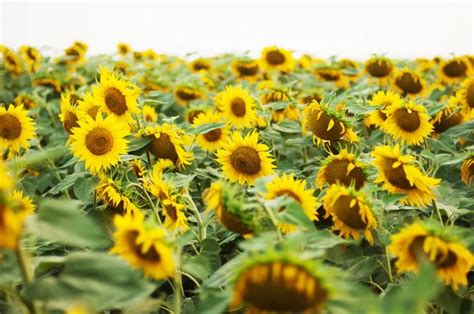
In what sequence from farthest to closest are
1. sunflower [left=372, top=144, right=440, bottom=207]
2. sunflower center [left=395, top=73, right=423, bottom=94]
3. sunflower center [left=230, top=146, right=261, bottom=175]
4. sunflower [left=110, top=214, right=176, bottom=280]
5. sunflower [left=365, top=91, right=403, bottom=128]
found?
sunflower center [left=395, top=73, right=423, bottom=94]
sunflower [left=365, top=91, right=403, bottom=128]
sunflower center [left=230, top=146, right=261, bottom=175]
sunflower [left=372, top=144, right=440, bottom=207]
sunflower [left=110, top=214, right=176, bottom=280]

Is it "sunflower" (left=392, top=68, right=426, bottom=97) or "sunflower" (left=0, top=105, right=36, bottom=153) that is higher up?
"sunflower" (left=0, top=105, right=36, bottom=153)

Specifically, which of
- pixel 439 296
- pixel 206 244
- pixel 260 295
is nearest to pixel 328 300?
pixel 260 295

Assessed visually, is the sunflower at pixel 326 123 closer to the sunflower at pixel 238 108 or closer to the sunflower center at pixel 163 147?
the sunflower center at pixel 163 147

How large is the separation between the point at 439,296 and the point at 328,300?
464mm

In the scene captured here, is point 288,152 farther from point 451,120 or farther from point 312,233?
point 312,233

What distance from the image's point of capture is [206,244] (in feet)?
4.76

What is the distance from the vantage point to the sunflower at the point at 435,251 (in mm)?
1065

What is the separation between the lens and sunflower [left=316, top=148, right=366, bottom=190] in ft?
4.96

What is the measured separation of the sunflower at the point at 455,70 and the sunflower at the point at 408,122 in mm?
1551

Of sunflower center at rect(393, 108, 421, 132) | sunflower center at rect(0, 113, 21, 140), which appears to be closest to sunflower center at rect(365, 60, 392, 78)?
sunflower center at rect(393, 108, 421, 132)

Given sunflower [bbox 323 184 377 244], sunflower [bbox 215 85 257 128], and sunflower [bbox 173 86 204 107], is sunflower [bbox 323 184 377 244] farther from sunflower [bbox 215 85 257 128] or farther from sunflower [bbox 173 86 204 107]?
sunflower [bbox 173 86 204 107]

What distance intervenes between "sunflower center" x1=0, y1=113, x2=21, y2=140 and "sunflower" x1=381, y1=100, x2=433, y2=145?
50.9 inches

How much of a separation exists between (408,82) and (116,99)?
5.41 feet

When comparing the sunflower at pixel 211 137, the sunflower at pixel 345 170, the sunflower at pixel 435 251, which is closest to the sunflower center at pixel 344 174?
the sunflower at pixel 345 170
